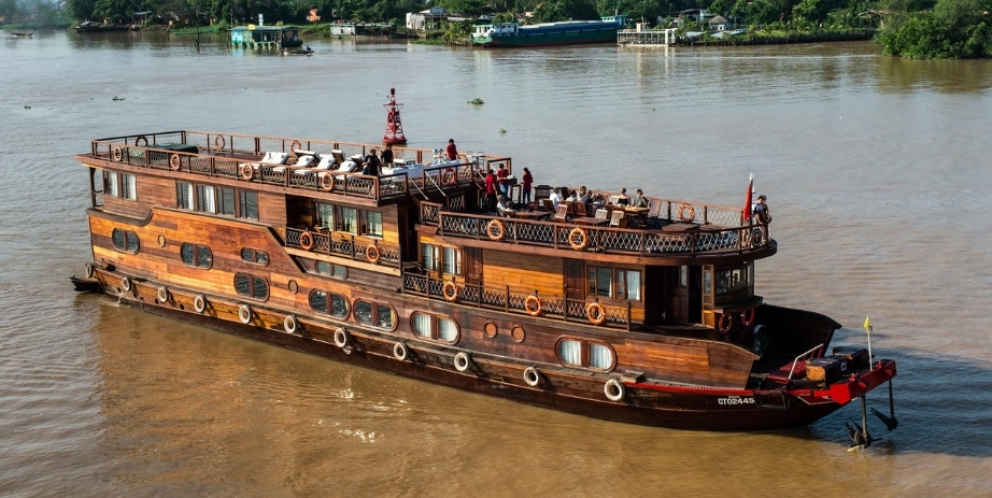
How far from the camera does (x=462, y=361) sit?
22.5 m

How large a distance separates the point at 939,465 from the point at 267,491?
447 inches

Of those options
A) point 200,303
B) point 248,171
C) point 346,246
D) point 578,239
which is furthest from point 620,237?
point 200,303

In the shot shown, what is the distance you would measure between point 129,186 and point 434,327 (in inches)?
391

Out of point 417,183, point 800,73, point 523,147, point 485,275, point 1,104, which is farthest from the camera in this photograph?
point 800,73

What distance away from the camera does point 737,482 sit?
764 inches

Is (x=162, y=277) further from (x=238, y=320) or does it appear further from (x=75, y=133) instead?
(x=75, y=133)

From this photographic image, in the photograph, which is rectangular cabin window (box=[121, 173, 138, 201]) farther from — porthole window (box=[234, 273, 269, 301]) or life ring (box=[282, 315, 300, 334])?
life ring (box=[282, 315, 300, 334])

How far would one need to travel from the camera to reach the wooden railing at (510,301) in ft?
68.4

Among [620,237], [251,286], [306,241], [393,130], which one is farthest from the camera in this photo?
[393,130]

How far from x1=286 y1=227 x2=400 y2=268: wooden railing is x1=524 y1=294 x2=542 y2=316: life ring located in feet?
10.8

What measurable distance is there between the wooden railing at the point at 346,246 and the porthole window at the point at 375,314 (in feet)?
2.99

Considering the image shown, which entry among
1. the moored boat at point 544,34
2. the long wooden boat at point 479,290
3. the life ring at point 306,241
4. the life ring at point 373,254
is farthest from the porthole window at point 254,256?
the moored boat at point 544,34

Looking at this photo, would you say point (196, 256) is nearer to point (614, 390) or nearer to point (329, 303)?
point (329, 303)

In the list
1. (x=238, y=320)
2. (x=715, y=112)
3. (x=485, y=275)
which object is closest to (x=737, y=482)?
(x=485, y=275)
